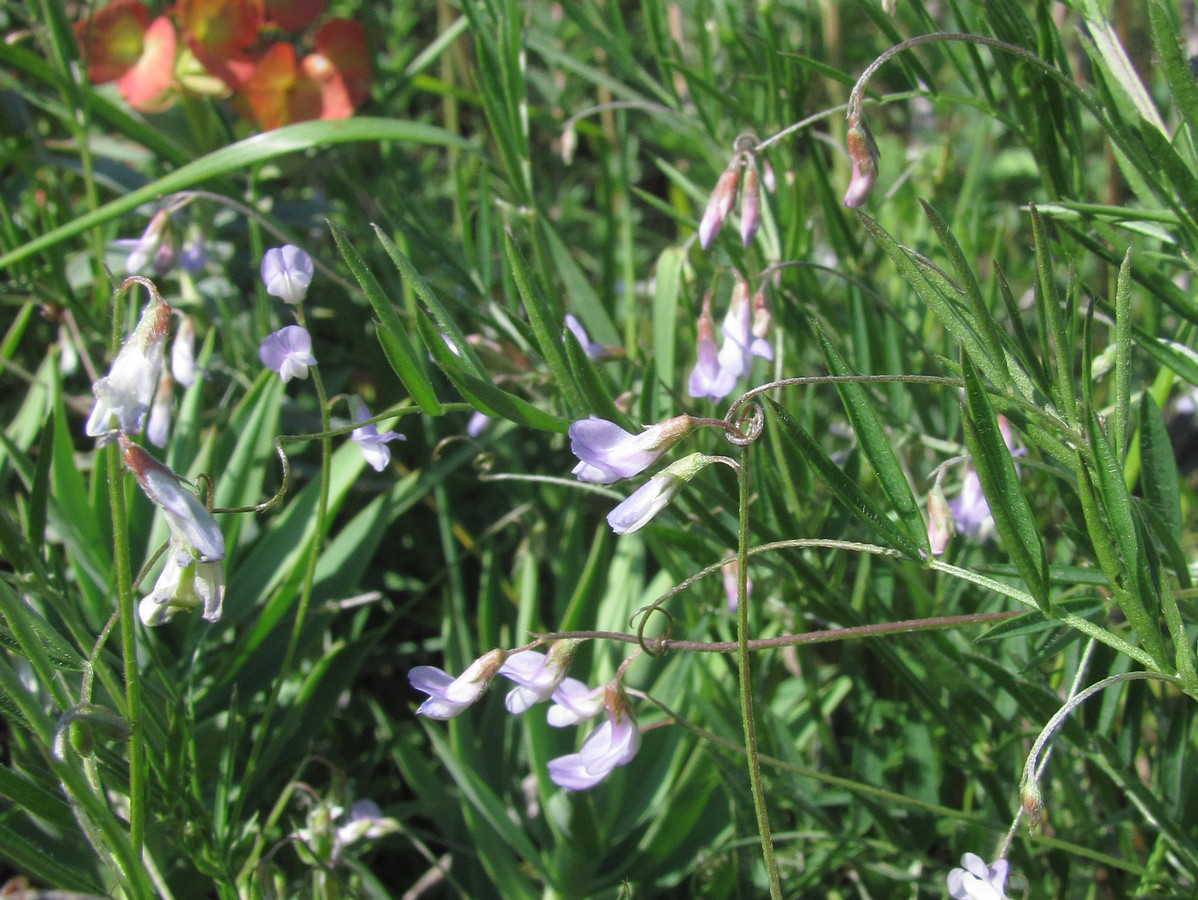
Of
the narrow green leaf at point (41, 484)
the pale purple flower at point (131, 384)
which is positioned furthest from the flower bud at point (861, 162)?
the narrow green leaf at point (41, 484)

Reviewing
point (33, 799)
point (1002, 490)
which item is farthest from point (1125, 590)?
point (33, 799)

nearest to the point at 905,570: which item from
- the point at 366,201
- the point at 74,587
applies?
the point at 74,587

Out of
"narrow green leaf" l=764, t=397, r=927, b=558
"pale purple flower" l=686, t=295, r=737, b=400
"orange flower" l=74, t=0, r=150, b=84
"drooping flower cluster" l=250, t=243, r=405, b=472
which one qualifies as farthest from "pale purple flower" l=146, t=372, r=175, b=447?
"orange flower" l=74, t=0, r=150, b=84

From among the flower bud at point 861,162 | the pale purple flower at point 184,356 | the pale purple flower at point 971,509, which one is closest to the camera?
the flower bud at point 861,162

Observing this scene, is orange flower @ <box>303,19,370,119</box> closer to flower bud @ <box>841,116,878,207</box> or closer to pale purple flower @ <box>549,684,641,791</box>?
flower bud @ <box>841,116,878,207</box>

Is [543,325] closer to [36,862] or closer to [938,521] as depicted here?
[938,521]

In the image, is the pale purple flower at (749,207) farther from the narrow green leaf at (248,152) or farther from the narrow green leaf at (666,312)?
the narrow green leaf at (248,152)

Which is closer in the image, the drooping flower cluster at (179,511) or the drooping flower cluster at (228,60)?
the drooping flower cluster at (179,511)
